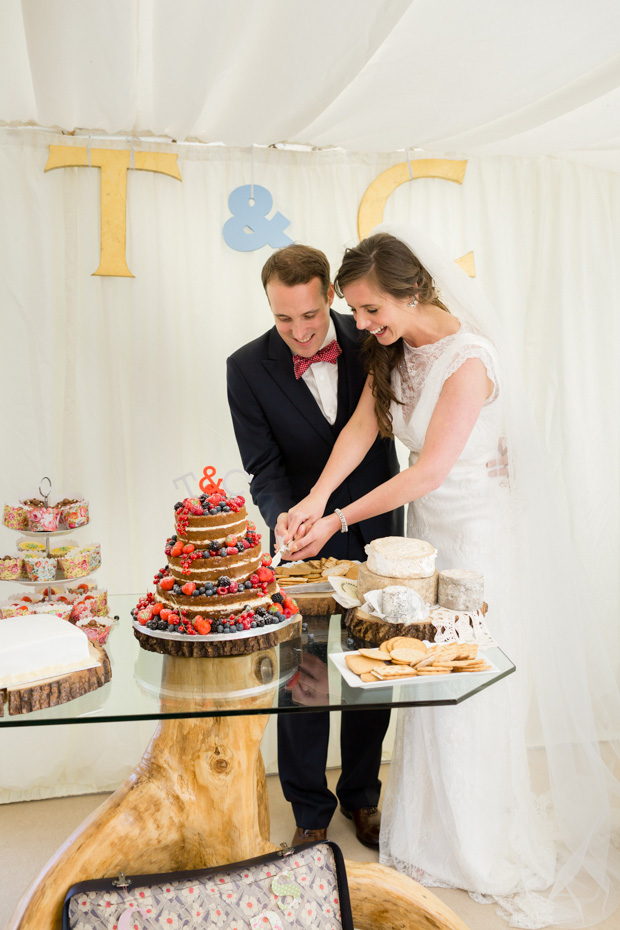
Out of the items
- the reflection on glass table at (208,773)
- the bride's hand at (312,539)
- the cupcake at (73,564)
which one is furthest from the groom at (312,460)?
the reflection on glass table at (208,773)

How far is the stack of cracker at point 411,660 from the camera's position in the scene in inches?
68.1

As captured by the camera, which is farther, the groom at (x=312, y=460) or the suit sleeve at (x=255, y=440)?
the suit sleeve at (x=255, y=440)

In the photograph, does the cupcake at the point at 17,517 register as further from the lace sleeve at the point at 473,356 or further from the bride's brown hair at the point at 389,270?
the lace sleeve at the point at 473,356

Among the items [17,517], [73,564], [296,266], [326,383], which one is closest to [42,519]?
[17,517]

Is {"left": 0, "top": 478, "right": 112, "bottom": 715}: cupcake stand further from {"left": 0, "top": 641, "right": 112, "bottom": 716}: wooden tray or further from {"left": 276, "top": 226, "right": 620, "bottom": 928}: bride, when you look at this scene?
{"left": 276, "top": 226, "right": 620, "bottom": 928}: bride

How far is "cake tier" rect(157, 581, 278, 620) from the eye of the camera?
6.20 ft

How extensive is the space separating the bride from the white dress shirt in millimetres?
477

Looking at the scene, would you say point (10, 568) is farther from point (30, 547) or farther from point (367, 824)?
point (367, 824)

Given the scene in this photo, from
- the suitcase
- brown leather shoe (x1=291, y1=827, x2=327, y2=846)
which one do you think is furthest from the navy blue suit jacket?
the suitcase

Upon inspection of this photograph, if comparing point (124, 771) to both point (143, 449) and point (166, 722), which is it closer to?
point (143, 449)

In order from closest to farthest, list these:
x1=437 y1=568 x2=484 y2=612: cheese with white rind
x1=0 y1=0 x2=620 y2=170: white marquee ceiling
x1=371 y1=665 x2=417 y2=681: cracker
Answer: x1=371 y1=665 x2=417 y2=681: cracker < x1=437 y1=568 x2=484 y2=612: cheese with white rind < x1=0 y1=0 x2=620 y2=170: white marquee ceiling

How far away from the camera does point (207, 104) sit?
3.16 meters

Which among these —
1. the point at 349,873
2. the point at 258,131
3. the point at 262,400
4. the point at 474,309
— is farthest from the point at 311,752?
the point at 258,131

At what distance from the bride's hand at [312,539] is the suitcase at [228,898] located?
921 mm
